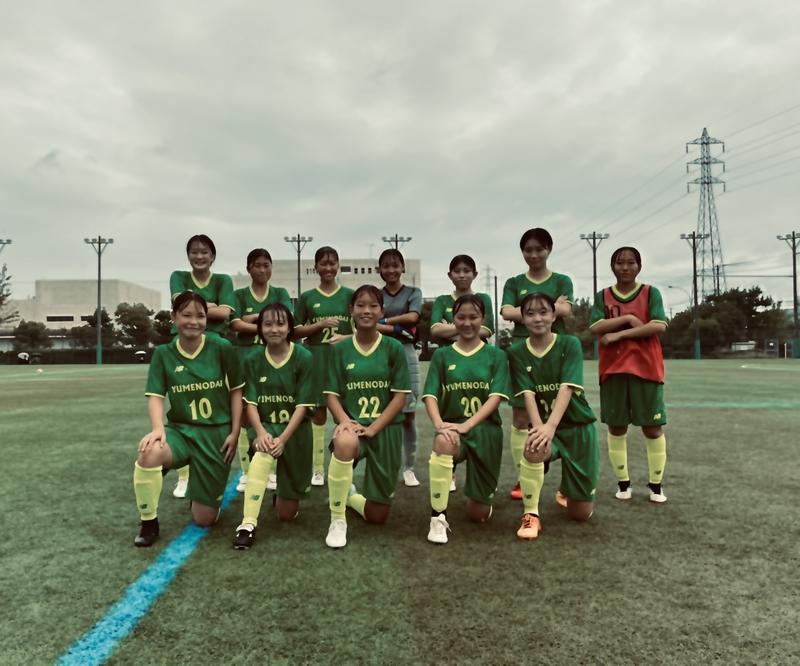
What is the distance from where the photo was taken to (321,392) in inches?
165

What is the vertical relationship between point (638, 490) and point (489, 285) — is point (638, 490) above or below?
below

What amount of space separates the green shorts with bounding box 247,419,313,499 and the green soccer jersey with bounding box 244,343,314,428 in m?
0.13

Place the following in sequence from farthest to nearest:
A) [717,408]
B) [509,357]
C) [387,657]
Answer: [717,408], [509,357], [387,657]

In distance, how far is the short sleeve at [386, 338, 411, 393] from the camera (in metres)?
3.74

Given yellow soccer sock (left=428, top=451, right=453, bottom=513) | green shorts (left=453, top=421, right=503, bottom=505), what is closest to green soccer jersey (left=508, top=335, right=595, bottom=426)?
green shorts (left=453, top=421, right=503, bottom=505)

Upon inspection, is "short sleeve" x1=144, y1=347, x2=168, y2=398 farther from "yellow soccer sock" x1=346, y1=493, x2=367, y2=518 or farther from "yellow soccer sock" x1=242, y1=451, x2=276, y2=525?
"yellow soccer sock" x1=346, y1=493, x2=367, y2=518

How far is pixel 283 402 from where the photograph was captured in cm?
376

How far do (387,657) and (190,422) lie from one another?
214cm

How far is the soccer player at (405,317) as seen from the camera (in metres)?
Answer: 4.57

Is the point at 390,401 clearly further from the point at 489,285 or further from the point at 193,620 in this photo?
the point at 489,285

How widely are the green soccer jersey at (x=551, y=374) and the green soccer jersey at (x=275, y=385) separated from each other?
1441 millimetres

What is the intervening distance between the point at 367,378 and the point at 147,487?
1.46 metres

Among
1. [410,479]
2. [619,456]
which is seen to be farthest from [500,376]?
[410,479]

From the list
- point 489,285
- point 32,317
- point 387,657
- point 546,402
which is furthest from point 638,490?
point 32,317
